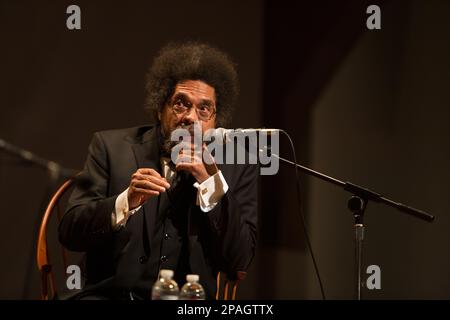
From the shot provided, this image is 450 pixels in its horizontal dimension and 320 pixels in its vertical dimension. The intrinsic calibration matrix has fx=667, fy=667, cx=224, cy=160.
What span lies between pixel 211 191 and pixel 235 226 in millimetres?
193

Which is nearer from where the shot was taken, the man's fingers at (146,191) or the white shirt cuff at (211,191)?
the man's fingers at (146,191)

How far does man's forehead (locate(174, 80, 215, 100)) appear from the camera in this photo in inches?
120

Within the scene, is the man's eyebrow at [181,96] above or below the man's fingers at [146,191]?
above

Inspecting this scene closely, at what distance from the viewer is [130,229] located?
113 inches

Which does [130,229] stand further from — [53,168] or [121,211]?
[53,168]

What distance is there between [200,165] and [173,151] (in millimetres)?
252

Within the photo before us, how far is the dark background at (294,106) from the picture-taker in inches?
151

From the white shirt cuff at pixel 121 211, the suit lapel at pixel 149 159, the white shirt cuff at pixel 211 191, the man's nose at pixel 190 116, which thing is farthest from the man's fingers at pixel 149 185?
the man's nose at pixel 190 116

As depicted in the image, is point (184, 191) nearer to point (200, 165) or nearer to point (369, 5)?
point (200, 165)

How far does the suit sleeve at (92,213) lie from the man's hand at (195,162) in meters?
0.32

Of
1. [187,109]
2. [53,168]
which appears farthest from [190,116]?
[53,168]

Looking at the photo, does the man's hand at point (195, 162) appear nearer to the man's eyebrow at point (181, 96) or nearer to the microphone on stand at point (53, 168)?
the man's eyebrow at point (181, 96)

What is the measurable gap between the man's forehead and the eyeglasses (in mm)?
46
